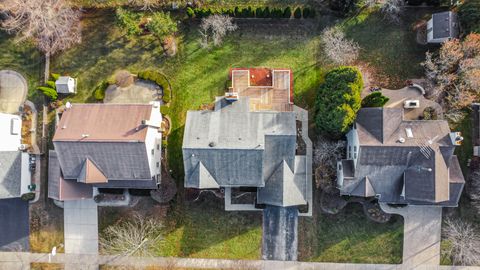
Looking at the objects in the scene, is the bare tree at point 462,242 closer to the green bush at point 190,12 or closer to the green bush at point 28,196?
the green bush at point 190,12

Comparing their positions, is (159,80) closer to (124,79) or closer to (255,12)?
(124,79)

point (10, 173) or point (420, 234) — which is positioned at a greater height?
point (10, 173)

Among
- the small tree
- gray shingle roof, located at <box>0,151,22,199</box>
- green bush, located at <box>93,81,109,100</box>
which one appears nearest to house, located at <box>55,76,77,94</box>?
green bush, located at <box>93,81,109,100</box>

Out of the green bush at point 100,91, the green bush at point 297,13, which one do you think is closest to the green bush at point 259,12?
the green bush at point 297,13

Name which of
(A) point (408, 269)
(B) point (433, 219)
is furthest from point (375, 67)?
(A) point (408, 269)

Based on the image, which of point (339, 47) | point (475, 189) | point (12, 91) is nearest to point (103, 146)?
point (12, 91)

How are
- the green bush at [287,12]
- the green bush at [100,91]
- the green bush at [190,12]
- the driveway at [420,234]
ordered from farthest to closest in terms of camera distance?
the green bush at [100,91]
the green bush at [190,12]
the green bush at [287,12]
the driveway at [420,234]


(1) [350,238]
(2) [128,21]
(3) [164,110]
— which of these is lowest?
(1) [350,238]
